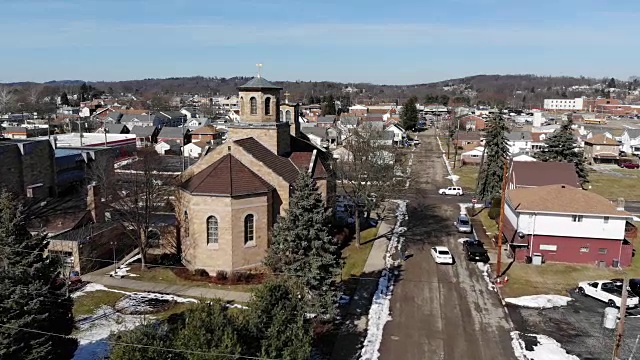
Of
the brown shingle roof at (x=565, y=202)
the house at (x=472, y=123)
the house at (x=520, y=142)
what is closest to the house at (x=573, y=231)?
the brown shingle roof at (x=565, y=202)

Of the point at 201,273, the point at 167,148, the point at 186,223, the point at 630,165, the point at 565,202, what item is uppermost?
the point at 565,202

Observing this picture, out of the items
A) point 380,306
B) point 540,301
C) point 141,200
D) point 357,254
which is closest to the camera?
point 380,306

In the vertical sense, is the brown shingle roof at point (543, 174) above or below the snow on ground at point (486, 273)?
above

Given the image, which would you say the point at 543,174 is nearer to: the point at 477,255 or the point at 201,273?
the point at 477,255

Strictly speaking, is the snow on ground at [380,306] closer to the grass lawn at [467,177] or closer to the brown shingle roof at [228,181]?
the brown shingle roof at [228,181]

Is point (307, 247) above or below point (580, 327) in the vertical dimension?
above

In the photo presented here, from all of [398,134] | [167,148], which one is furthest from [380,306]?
[398,134]
